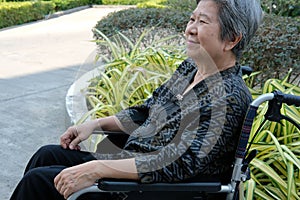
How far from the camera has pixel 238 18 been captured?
5.39 ft

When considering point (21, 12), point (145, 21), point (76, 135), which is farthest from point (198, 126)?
point (21, 12)

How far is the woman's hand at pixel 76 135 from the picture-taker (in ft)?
6.87

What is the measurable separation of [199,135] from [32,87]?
4.05 meters

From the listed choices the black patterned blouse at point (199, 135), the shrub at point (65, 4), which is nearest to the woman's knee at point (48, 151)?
the black patterned blouse at point (199, 135)

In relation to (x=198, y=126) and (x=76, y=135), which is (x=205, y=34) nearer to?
(x=198, y=126)

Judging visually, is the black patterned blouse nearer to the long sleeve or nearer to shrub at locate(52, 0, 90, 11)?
the long sleeve

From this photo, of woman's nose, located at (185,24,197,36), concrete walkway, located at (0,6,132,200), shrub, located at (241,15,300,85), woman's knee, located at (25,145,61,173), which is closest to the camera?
woman's nose, located at (185,24,197,36)

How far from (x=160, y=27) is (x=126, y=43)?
0.51 meters

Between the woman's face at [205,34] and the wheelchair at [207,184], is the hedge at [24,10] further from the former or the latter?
the wheelchair at [207,184]

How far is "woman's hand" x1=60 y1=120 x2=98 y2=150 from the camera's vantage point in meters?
2.09

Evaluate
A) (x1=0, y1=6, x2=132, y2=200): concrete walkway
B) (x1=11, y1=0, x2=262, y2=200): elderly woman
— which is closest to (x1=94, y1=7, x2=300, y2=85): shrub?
(x1=0, y1=6, x2=132, y2=200): concrete walkway

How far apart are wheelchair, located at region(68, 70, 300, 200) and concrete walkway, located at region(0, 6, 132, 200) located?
1507 millimetres

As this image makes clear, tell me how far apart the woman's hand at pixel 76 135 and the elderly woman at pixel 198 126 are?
0.22 meters

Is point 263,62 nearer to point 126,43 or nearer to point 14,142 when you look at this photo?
point 126,43
